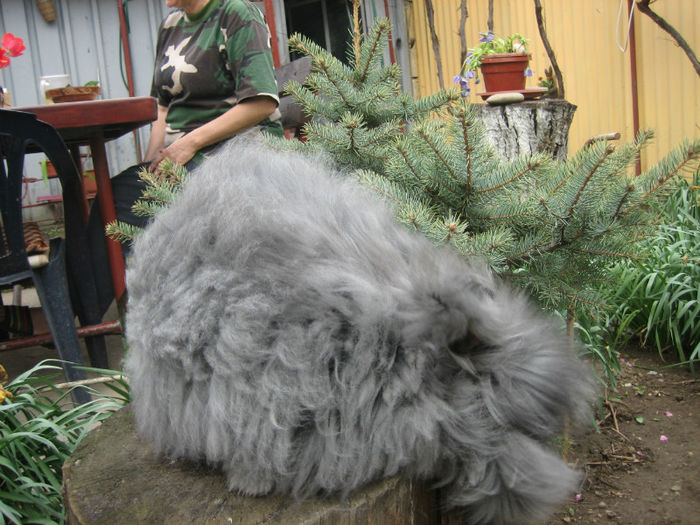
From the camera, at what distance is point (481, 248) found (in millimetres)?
1385

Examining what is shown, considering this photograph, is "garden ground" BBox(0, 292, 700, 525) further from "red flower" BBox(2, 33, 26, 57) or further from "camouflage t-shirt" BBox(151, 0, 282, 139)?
"red flower" BBox(2, 33, 26, 57)

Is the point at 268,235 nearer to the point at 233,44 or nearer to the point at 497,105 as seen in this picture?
the point at 233,44

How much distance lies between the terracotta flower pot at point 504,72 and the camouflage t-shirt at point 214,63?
170 cm

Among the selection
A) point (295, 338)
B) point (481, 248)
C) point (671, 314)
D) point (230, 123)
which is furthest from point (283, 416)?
point (671, 314)

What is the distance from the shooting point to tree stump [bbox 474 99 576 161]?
321cm

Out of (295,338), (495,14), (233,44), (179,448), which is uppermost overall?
(495,14)

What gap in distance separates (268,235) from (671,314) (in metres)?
2.50

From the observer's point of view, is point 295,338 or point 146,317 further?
point 146,317

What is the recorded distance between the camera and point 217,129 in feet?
8.45

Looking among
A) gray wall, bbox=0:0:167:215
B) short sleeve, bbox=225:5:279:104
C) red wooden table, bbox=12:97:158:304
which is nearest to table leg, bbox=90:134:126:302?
red wooden table, bbox=12:97:158:304

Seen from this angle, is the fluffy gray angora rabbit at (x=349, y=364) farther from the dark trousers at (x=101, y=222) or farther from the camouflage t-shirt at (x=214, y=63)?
the dark trousers at (x=101, y=222)

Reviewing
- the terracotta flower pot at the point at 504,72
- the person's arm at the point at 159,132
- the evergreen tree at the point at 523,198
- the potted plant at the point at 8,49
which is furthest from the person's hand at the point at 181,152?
the terracotta flower pot at the point at 504,72

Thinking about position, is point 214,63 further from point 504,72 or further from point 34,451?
point 504,72

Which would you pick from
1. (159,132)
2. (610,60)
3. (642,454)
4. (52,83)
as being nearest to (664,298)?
(642,454)
